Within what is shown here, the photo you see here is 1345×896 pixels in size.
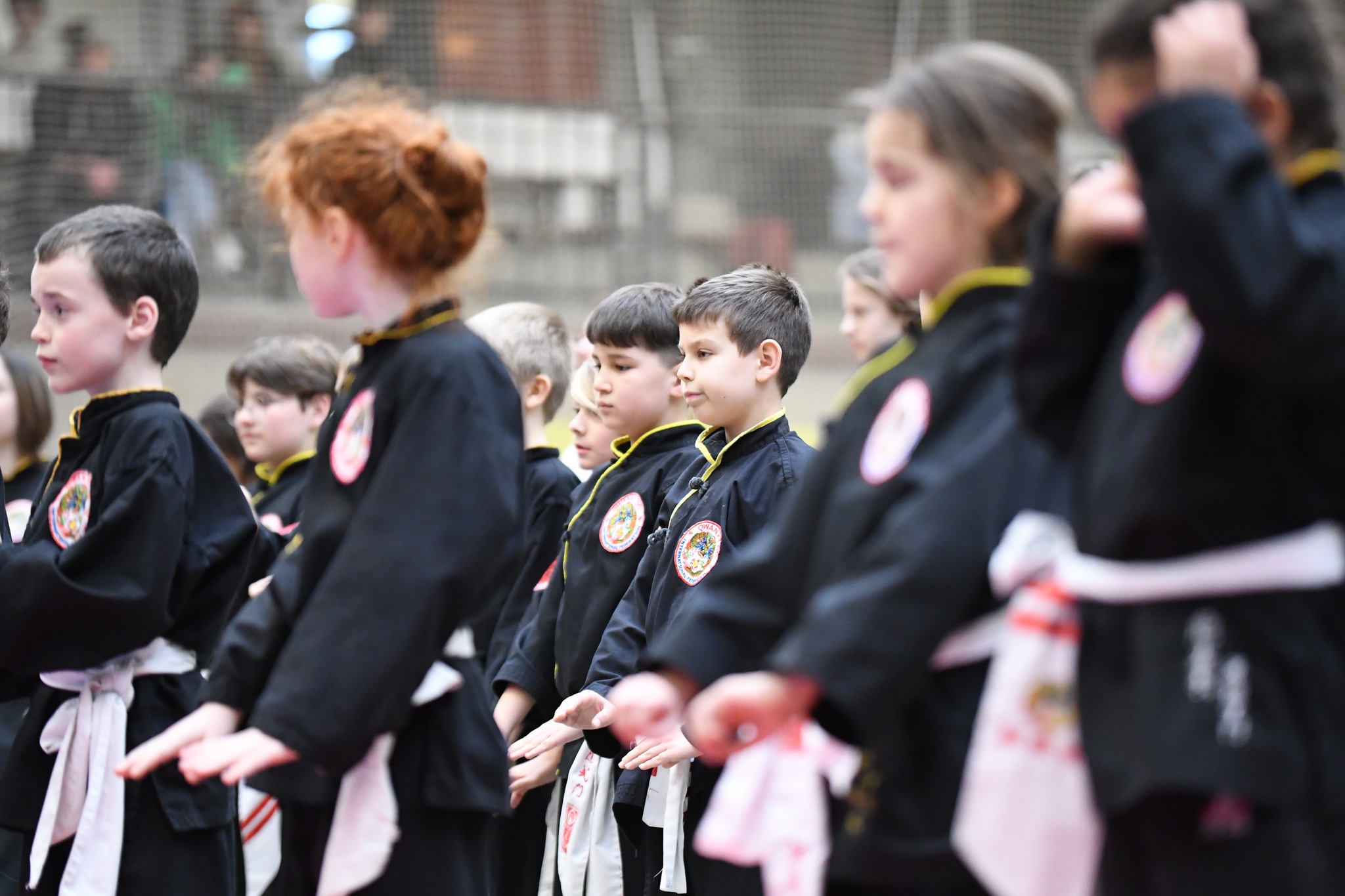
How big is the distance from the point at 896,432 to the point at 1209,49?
59 cm

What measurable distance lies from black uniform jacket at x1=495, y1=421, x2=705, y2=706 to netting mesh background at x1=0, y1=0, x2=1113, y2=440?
611 centimetres

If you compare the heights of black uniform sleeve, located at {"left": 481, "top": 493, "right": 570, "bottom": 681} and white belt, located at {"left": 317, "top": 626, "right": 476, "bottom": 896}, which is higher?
white belt, located at {"left": 317, "top": 626, "right": 476, "bottom": 896}

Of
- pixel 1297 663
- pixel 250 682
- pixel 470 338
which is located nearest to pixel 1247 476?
pixel 1297 663

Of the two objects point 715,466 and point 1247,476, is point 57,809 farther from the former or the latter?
point 1247,476

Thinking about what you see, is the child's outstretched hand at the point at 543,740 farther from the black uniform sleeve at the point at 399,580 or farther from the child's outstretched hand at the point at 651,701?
the child's outstretched hand at the point at 651,701

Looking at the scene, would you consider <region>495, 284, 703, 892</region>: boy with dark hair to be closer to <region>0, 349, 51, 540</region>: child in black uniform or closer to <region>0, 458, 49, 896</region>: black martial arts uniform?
<region>0, 458, 49, 896</region>: black martial arts uniform

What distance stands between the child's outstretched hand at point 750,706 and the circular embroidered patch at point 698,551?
1.38 metres

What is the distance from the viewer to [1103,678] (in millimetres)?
1505

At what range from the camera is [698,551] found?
10.6 ft

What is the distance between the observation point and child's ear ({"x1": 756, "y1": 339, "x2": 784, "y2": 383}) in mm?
A: 3463

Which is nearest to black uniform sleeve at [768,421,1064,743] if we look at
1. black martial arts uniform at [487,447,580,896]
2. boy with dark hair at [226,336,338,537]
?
black martial arts uniform at [487,447,580,896]

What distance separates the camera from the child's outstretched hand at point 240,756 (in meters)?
2.12

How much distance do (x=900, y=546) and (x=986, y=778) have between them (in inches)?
10.7

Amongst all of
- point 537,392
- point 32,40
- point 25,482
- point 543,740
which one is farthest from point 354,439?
point 32,40
